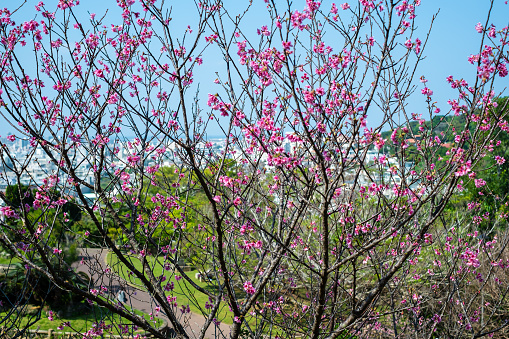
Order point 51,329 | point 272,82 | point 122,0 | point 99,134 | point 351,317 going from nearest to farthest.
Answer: point 351,317 → point 272,82 → point 122,0 → point 99,134 → point 51,329

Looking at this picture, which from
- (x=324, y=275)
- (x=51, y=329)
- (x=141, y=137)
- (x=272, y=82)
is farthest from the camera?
(x=51, y=329)

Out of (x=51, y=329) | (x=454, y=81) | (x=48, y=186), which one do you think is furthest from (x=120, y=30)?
(x=51, y=329)

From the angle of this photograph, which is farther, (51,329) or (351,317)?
(51,329)

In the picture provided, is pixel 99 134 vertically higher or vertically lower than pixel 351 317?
higher

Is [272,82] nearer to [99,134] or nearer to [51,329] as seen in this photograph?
[99,134]

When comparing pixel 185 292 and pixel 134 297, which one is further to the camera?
pixel 185 292

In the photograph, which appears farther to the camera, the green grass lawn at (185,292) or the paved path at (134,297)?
the green grass lawn at (185,292)

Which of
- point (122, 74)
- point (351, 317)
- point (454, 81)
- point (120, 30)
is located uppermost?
point (120, 30)

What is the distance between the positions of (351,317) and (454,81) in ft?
6.12

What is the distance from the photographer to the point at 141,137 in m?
4.43

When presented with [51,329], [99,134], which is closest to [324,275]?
[99,134]

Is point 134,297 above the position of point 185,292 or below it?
below

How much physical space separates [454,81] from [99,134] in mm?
3116

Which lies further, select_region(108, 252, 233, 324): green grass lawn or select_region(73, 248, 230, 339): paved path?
select_region(108, 252, 233, 324): green grass lawn
